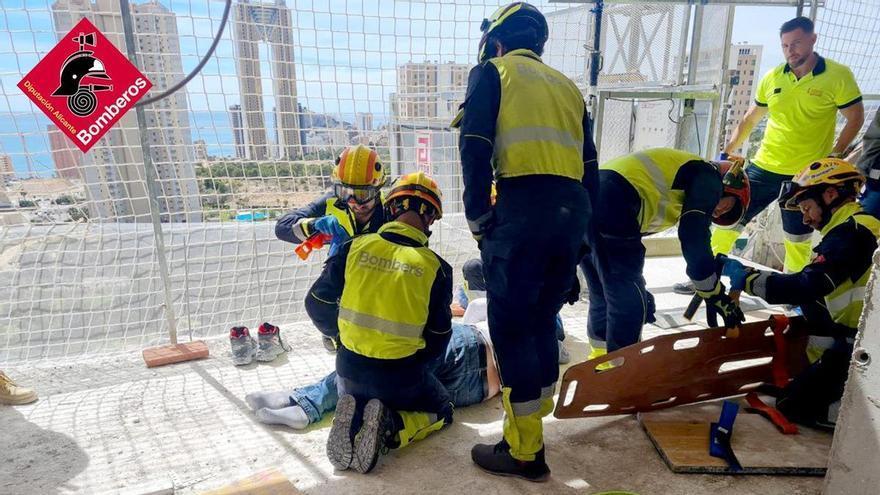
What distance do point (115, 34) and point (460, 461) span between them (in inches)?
140

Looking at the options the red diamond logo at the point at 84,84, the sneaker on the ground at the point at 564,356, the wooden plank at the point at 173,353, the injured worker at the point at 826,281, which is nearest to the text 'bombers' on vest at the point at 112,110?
the red diamond logo at the point at 84,84

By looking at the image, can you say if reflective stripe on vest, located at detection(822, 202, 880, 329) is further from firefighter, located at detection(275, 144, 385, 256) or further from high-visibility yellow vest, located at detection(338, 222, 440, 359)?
firefighter, located at detection(275, 144, 385, 256)

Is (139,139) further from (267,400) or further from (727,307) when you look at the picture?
(727,307)

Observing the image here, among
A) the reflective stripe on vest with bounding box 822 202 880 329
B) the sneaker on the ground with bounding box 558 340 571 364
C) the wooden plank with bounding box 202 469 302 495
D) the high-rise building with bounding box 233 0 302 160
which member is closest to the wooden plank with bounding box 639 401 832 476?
the reflective stripe on vest with bounding box 822 202 880 329

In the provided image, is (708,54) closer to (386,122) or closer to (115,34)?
(386,122)

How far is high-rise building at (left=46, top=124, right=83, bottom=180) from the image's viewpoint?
3654 mm

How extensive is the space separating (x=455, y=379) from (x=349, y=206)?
1229 mm

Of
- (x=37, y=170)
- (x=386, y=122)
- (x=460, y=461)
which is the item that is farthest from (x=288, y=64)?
(x=460, y=461)

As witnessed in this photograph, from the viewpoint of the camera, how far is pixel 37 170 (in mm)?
3645

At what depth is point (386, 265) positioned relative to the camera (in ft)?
7.73

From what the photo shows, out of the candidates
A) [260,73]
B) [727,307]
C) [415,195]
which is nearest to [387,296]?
[415,195]

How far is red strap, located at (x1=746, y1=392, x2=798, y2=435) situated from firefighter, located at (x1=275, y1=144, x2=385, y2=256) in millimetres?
2350

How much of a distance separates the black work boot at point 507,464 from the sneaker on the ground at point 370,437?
45 centimetres

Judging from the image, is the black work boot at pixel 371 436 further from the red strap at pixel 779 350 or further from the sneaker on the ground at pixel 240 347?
the red strap at pixel 779 350
